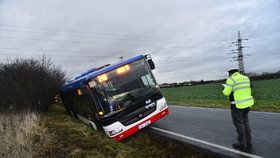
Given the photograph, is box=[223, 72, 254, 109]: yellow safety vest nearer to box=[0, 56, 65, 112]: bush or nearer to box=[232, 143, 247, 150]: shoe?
box=[232, 143, 247, 150]: shoe

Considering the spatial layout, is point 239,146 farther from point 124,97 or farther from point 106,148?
point 124,97

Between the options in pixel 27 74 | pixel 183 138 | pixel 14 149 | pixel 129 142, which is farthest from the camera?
pixel 27 74

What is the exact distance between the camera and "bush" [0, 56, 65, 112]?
18781mm

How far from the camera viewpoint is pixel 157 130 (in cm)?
1005

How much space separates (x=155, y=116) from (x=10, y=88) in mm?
13564

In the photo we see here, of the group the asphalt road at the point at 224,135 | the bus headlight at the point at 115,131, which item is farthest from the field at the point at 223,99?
the bus headlight at the point at 115,131

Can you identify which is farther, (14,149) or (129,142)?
(129,142)

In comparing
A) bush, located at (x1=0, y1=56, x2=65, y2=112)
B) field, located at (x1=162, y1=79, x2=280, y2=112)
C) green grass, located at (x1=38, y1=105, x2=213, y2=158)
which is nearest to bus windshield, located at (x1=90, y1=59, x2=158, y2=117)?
green grass, located at (x1=38, y1=105, x2=213, y2=158)

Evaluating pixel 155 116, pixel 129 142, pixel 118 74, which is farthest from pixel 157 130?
pixel 118 74

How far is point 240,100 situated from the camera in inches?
251

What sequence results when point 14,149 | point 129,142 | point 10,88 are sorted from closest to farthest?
point 14,149
point 129,142
point 10,88

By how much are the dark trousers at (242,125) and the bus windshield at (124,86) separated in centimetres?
373

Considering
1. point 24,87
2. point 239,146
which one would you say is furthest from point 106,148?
point 24,87

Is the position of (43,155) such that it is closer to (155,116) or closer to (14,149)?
(14,149)
